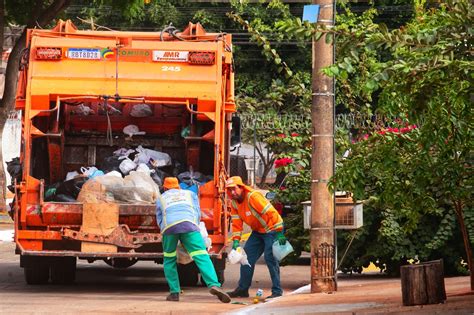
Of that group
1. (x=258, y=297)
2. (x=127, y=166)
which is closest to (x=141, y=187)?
(x=127, y=166)

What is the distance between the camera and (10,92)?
2666 cm

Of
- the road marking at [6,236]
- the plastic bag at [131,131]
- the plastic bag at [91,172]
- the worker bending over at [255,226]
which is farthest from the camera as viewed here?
the road marking at [6,236]

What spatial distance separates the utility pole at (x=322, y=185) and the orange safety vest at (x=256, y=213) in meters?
0.47

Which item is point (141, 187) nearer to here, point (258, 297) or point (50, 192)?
point (50, 192)

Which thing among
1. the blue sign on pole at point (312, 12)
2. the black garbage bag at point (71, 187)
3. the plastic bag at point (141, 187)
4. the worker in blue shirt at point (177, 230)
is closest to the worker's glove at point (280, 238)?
the worker in blue shirt at point (177, 230)

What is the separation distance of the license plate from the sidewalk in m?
3.81

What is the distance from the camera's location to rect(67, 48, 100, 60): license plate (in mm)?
14789

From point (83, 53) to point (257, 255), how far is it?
330cm

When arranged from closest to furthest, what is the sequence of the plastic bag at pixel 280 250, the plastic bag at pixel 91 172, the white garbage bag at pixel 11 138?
the plastic bag at pixel 280 250 → the plastic bag at pixel 91 172 → the white garbage bag at pixel 11 138

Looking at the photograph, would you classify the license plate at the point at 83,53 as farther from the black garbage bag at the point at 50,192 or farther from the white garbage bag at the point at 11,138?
the white garbage bag at the point at 11,138

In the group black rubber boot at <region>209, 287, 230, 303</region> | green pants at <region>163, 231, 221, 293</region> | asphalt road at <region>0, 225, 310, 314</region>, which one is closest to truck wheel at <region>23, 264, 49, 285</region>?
asphalt road at <region>0, 225, 310, 314</region>

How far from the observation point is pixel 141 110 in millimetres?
15562

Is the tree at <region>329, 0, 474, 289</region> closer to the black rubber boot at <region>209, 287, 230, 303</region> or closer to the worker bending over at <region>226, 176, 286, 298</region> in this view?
the worker bending over at <region>226, 176, 286, 298</region>

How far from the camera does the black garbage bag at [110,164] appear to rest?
606 inches
